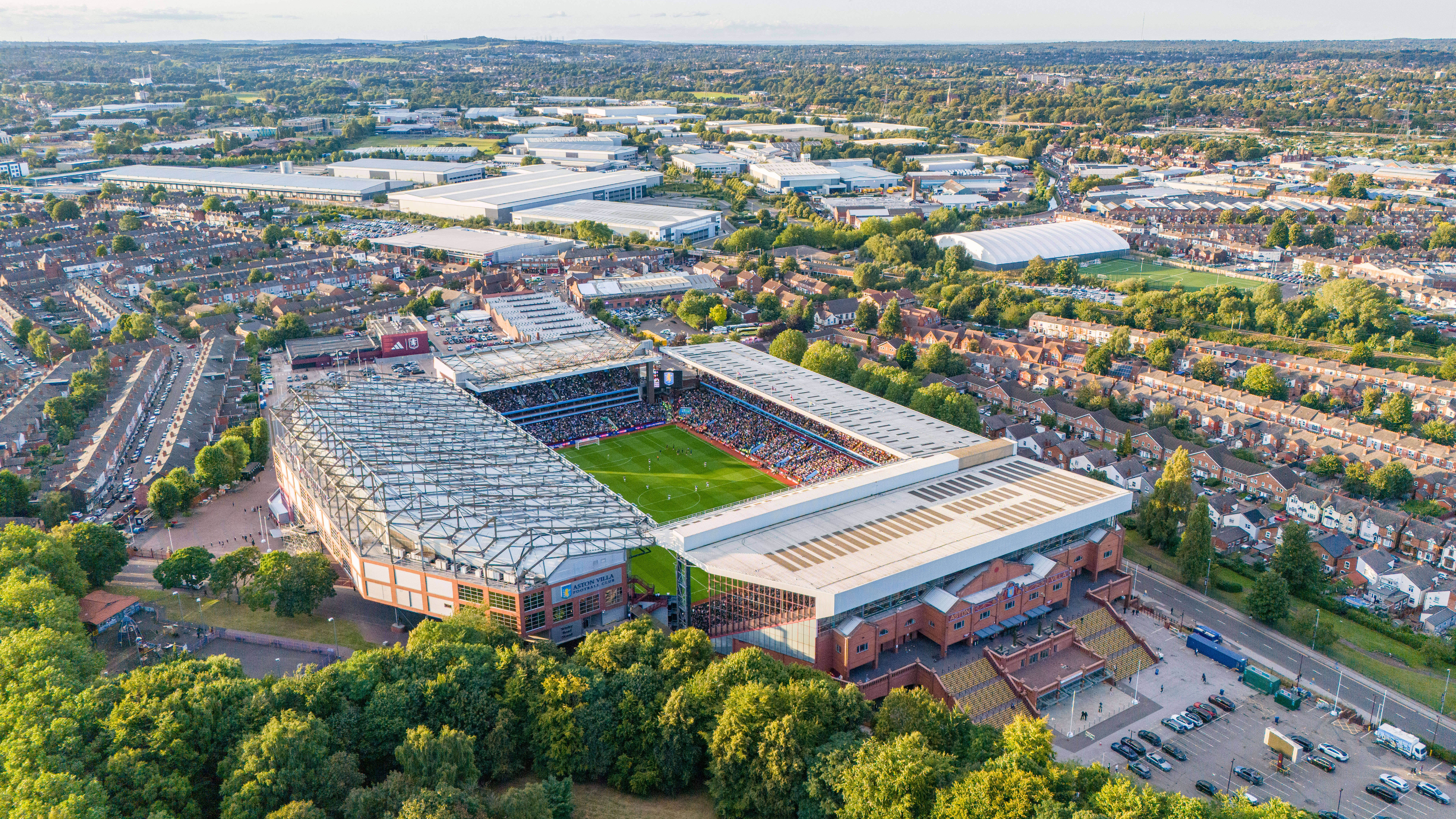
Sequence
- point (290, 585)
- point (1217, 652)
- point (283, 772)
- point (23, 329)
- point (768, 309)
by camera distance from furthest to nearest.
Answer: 1. point (768, 309)
2. point (23, 329)
3. point (1217, 652)
4. point (290, 585)
5. point (283, 772)

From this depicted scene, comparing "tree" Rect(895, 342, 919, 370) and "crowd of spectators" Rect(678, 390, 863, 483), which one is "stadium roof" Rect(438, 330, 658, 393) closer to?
"crowd of spectators" Rect(678, 390, 863, 483)

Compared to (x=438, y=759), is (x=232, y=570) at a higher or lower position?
lower

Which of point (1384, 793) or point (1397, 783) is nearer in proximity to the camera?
point (1384, 793)

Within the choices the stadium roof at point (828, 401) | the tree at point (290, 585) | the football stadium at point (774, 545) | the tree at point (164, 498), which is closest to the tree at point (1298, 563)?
the football stadium at point (774, 545)

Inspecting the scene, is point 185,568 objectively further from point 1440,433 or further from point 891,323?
point 1440,433

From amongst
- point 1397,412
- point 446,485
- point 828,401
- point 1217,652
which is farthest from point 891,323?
point 446,485

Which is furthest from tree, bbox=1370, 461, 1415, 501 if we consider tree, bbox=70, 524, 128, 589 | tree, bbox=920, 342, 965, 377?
tree, bbox=70, 524, 128, 589

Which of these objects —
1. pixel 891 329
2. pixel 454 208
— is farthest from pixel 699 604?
pixel 454 208
